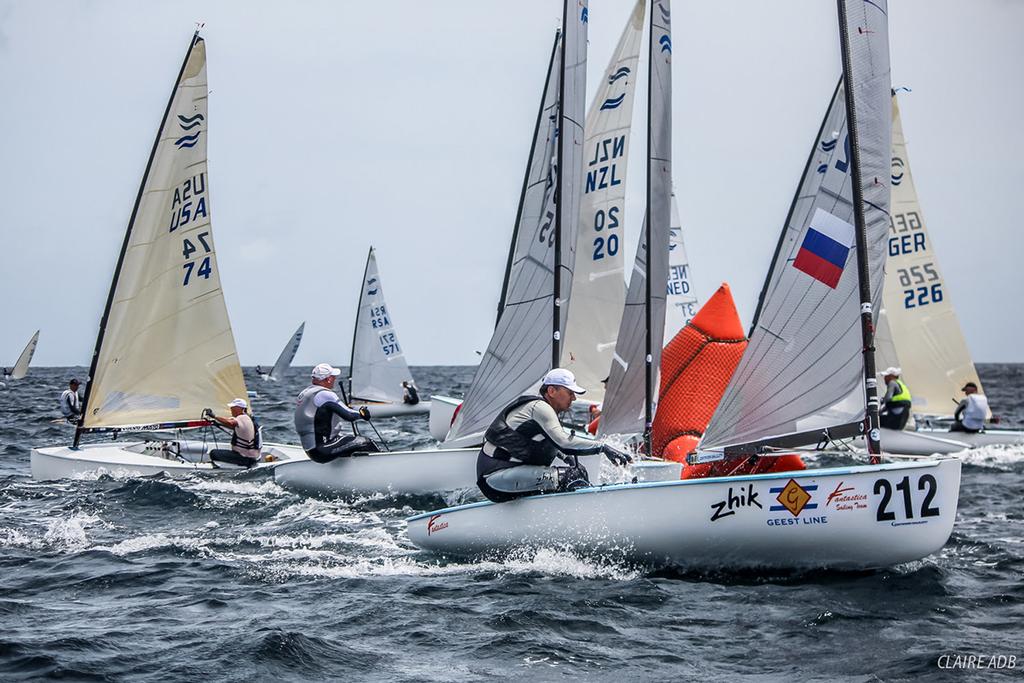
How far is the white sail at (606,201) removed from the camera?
55.8ft

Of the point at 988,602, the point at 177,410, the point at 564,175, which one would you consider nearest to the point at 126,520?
the point at 177,410

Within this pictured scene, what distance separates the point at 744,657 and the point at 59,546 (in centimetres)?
610

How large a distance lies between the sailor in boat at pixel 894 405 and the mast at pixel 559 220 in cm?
868

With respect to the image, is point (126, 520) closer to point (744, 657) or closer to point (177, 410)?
point (177, 410)

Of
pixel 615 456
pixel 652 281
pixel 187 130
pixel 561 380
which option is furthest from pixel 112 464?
pixel 615 456

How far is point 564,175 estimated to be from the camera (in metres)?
13.8

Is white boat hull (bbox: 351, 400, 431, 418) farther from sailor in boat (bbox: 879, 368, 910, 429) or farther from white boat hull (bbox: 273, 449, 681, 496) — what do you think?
white boat hull (bbox: 273, 449, 681, 496)

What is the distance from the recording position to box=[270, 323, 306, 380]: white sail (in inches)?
2188

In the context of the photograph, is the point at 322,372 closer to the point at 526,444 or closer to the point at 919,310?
the point at 526,444

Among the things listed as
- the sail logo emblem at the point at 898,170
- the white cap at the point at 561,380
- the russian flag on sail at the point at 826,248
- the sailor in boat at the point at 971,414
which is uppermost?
the sail logo emblem at the point at 898,170

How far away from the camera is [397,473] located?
12.4 metres

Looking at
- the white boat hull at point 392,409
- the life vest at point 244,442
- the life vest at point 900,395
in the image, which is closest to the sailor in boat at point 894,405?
the life vest at point 900,395

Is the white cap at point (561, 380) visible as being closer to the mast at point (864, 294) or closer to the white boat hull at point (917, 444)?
the mast at point (864, 294)

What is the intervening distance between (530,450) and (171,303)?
342 inches
